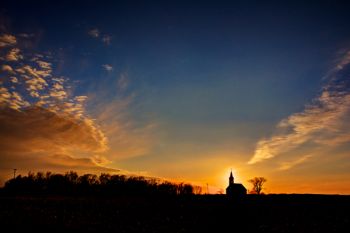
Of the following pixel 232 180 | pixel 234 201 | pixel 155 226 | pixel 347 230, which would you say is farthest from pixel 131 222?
pixel 232 180

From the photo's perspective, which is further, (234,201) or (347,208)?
(347,208)

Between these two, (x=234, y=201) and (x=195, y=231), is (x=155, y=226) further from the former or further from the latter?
(x=234, y=201)

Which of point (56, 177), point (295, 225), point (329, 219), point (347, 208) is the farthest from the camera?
point (56, 177)

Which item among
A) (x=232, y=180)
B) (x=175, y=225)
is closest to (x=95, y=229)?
(x=175, y=225)

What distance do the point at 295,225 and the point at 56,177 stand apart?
15550 cm

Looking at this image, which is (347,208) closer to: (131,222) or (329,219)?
(329,219)

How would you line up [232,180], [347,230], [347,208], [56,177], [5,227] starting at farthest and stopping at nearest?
[56,177], [232,180], [347,208], [347,230], [5,227]

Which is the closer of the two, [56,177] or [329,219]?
[329,219]

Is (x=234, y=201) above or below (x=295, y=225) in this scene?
above

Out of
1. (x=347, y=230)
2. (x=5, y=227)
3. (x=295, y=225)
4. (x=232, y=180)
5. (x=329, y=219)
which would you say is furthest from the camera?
(x=232, y=180)

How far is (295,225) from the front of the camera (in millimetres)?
23484

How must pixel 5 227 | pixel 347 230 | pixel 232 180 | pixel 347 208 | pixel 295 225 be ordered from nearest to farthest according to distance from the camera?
pixel 5 227 → pixel 347 230 → pixel 295 225 → pixel 347 208 → pixel 232 180

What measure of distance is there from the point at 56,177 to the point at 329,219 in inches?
6060

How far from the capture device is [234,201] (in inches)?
863
